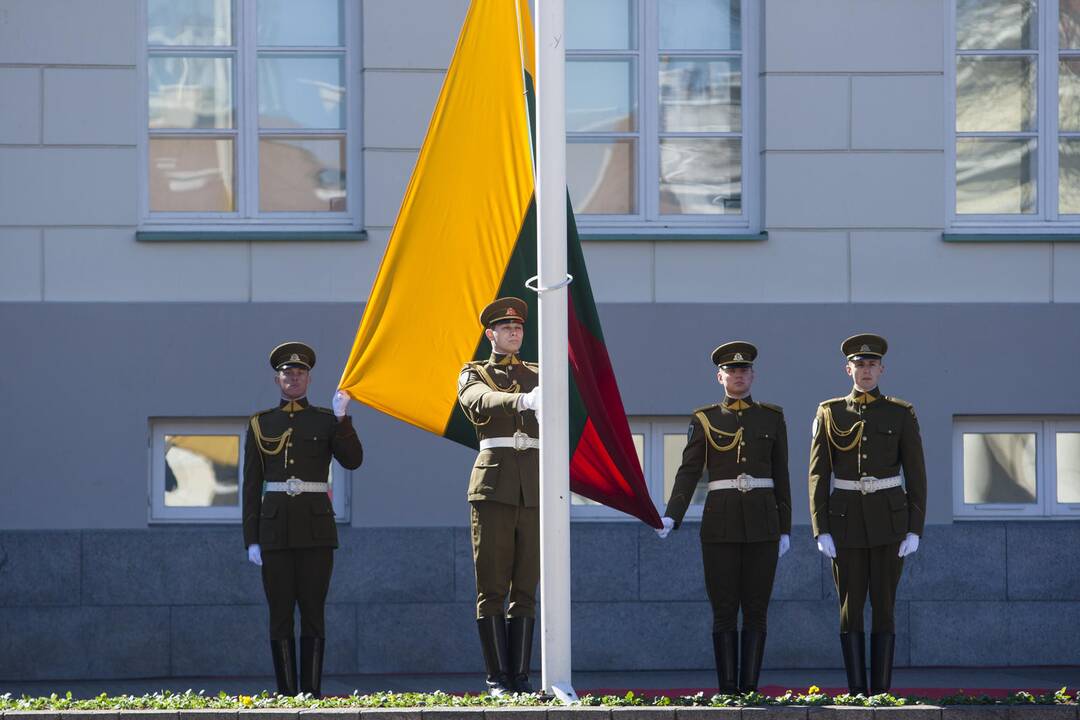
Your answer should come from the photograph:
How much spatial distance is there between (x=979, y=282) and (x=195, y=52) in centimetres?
502

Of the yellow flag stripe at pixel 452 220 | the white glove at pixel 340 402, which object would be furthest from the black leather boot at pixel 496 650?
the white glove at pixel 340 402

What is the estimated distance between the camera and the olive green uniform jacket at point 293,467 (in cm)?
838

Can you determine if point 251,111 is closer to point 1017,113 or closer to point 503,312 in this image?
point 503,312

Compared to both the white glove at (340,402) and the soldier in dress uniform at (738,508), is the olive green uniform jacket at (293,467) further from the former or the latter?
the soldier in dress uniform at (738,508)

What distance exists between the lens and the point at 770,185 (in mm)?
10719

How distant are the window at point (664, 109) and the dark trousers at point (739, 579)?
3.03m

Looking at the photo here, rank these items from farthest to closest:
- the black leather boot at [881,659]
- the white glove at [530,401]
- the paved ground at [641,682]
→ the paved ground at [641,682]
the black leather boot at [881,659]
the white glove at [530,401]

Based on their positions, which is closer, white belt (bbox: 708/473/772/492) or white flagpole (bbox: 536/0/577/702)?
white flagpole (bbox: 536/0/577/702)

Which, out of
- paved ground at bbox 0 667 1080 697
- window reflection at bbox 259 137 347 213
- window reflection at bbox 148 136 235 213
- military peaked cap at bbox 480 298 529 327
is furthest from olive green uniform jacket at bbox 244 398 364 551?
window reflection at bbox 148 136 235 213

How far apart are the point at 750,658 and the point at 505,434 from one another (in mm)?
1615

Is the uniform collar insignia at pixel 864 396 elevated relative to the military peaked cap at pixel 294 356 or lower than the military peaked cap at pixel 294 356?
lower

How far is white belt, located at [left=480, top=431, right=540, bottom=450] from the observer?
7.86 meters

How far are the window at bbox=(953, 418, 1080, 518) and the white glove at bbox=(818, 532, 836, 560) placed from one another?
2706 millimetres

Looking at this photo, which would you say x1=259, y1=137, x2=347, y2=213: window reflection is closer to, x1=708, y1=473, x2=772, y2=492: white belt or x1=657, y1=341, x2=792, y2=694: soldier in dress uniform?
x1=657, y1=341, x2=792, y2=694: soldier in dress uniform
